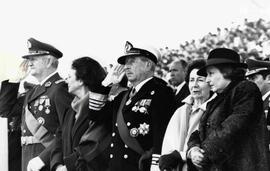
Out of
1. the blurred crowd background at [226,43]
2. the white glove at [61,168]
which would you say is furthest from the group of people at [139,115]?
the blurred crowd background at [226,43]

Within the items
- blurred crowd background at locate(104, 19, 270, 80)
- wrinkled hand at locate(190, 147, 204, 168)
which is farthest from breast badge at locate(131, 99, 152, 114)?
blurred crowd background at locate(104, 19, 270, 80)

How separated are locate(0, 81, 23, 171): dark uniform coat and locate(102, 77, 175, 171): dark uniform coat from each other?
2297 mm

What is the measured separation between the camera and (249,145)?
18.3 feet

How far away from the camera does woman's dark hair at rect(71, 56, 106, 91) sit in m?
7.59

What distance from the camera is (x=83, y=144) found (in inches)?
290

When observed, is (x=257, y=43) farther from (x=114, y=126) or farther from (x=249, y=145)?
(x=249, y=145)

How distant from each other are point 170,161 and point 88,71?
1.92 metres

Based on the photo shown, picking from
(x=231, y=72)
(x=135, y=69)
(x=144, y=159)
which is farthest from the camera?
(x=135, y=69)

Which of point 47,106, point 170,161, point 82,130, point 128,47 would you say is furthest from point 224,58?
point 47,106

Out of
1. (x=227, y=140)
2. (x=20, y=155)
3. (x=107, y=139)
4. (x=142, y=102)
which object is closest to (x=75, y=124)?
(x=107, y=139)

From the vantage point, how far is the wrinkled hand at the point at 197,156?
5598mm

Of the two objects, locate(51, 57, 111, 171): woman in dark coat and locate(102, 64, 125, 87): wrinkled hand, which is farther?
locate(102, 64, 125, 87): wrinkled hand

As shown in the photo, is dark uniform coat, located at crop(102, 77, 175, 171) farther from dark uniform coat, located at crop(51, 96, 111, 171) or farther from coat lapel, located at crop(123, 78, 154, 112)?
dark uniform coat, located at crop(51, 96, 111, 171)

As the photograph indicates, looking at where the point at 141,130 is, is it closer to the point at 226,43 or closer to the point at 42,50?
the point at 42,50
